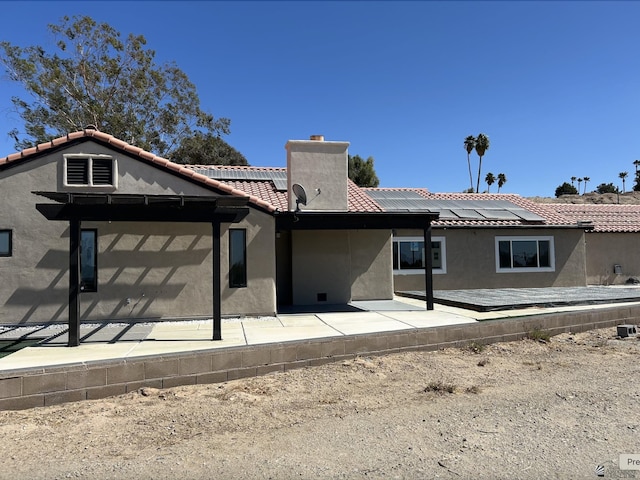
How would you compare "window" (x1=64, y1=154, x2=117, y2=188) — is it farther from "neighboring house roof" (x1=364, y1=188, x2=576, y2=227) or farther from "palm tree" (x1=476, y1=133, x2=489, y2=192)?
"palm tree" (x1=476, y1=133, x2=489, y2=192)

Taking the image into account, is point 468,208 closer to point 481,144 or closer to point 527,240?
point 527,240

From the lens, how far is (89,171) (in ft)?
31.6

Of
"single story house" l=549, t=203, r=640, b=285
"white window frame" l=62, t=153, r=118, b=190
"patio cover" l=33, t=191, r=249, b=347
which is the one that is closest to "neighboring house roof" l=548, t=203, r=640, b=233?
"single story house" l=549, t=203, r=640, b=285

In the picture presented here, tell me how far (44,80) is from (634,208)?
3603cm

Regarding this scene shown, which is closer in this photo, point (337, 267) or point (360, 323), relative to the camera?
point (360, 323)

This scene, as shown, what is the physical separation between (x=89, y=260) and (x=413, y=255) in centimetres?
1116

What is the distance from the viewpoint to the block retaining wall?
5418 mm

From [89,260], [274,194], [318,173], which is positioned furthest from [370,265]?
[89,260]

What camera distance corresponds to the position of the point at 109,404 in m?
5.51

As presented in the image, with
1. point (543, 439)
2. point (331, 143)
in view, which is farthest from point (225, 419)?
point (331, 143)

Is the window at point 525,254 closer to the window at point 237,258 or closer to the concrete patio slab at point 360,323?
the concrete patio slab at point 360,323

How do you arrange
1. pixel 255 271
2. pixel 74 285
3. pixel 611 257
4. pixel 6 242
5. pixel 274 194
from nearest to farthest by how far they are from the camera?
pixel 74 285 → pixel 6 242 → pixel 255 271 → pixel 274 194 → pixel 611 257

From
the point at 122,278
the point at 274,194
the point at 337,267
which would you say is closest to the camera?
the point at 122,278

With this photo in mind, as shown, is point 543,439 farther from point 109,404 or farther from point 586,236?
point 586,236
